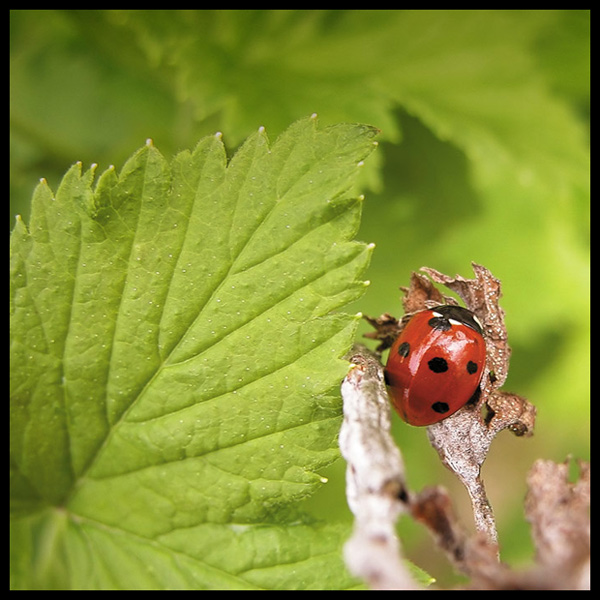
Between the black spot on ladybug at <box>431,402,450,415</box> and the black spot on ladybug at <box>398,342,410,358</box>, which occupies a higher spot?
the black spot on ladybug at <box>398,342,410,358</box>

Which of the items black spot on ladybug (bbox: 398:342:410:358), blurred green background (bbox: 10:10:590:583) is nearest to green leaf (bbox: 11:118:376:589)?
black spot on ladybug (bbox: 398:342:410:358)

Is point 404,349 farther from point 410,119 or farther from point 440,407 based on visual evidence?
point 410,119

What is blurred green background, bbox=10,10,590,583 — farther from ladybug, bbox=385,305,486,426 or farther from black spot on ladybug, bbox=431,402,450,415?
black spot on ladybug, bbox=431,402,450,415

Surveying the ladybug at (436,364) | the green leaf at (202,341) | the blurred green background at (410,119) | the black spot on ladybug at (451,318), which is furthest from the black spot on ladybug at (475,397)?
the blurred green background at (410,119)

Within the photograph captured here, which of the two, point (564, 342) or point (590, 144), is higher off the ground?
point (590, 144)

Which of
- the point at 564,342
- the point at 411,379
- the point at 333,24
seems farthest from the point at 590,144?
the point at 411,379

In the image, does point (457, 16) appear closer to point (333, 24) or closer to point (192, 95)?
point (333, 24)

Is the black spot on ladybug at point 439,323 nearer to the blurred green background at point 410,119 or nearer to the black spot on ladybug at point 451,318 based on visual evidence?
the black spot on ladybug at point 451,318
